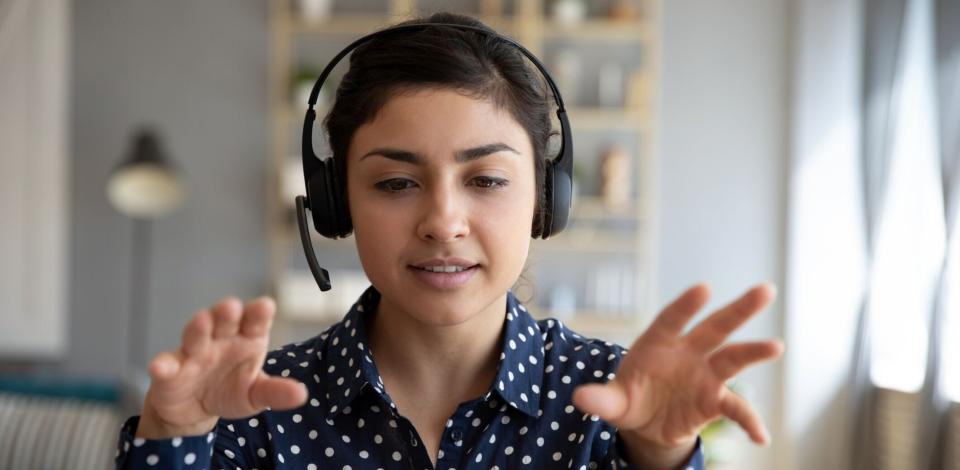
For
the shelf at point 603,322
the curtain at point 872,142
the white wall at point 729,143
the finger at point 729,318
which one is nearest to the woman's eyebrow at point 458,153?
the finger at point 729,318

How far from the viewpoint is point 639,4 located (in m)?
5.13

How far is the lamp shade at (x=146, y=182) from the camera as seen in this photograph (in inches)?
191

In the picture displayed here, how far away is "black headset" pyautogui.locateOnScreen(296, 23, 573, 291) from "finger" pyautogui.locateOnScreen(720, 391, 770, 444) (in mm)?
435

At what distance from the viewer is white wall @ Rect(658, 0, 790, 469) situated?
16.9ft

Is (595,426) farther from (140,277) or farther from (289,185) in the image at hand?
(140,277)

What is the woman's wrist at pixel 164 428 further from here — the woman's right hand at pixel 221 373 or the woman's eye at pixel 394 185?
the woman's eye at pixel 394 185

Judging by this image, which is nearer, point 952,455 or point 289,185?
point 952,455

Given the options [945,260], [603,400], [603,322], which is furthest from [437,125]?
[603,322]

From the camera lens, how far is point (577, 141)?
17.0ft

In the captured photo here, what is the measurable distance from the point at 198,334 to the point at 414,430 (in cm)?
33

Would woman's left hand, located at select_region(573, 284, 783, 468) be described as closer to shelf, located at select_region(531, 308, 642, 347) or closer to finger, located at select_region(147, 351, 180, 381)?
finger, located at select_region(147, 351, 180, 381)

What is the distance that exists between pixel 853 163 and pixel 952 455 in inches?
60.8

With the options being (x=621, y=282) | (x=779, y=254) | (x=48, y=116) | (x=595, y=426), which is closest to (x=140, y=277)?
(x=48, y=116)

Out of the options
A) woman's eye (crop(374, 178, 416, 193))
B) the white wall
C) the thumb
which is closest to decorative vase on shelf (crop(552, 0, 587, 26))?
the white wall
